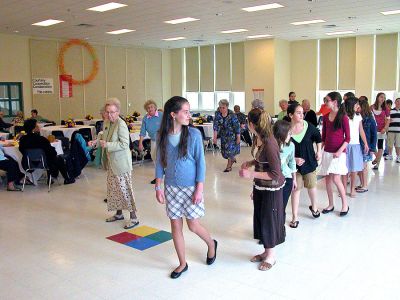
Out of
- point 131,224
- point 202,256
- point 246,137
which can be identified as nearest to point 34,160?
point 131,224

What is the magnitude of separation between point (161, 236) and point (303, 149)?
1.83 meters

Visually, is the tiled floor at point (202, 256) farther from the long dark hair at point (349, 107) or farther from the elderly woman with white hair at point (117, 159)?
the long dark hair at point (349, 107)

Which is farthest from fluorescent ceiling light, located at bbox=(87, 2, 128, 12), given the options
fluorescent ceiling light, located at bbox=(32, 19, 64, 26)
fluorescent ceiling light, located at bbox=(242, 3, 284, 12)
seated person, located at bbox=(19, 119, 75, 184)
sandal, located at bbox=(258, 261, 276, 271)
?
sandal, located at bbox=(258, 261, 276, 271)

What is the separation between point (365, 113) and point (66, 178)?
506 centimetres

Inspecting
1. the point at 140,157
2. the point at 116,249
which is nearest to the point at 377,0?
the point at 140,157

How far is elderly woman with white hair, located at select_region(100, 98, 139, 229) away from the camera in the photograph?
186 inches

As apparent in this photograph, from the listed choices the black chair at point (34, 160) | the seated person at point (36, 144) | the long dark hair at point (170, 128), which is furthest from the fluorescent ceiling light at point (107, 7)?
the long dark hair at point (170, 128)

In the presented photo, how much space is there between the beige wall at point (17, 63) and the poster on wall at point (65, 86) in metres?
1.17

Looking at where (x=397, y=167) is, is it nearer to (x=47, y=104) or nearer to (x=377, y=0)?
(x=377, y=0)

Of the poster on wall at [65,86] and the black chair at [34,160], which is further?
the poster on wall at [65,86]

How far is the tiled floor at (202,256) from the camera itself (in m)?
3.38

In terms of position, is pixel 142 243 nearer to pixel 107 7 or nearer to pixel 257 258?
pixel 257 258

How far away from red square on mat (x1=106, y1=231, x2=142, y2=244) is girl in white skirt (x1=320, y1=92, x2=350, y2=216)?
240cm

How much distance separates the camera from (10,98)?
535 inches
